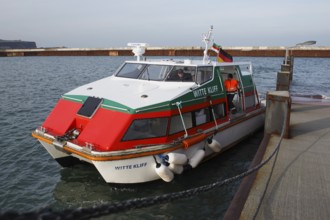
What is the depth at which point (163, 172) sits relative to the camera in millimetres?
7105

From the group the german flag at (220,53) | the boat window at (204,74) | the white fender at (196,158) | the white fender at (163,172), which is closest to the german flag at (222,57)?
the german flag at (220,53)

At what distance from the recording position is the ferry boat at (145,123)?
7.09m

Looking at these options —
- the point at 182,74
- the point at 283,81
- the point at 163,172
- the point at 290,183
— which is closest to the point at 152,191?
the point at 163,172

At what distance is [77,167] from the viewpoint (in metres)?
8.91

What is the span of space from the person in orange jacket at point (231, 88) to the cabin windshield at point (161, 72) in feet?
6.54

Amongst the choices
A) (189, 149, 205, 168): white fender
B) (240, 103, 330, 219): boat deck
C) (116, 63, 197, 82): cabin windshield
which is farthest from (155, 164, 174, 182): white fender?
(116, 63, 197, 82): cabin windshield

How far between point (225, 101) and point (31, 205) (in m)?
6.08

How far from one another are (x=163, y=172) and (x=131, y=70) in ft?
13.7

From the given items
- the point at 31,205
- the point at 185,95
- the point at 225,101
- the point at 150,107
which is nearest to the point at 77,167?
the point at 31,205

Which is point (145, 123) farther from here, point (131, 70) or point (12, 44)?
point (12, 44)

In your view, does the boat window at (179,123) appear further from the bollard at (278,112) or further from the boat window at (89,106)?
the bollard at (278,112)

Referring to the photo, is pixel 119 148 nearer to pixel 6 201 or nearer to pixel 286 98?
pixel 6 201

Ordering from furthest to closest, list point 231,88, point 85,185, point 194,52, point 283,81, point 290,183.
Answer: point 194,52
point 283,81
point 231,88
point 85,185
point 290,183

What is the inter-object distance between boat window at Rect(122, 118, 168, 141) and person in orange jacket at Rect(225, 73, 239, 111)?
3.83 meters
